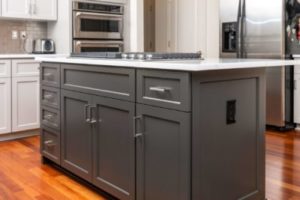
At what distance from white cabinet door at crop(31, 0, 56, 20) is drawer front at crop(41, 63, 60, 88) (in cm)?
165

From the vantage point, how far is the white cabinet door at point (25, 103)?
13.7 ft

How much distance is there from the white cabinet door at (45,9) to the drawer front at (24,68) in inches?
28.4

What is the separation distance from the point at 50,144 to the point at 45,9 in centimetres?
220

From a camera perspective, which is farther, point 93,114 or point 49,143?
point 49,143

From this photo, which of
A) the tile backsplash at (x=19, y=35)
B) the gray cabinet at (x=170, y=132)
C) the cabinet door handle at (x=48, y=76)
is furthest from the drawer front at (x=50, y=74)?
the tile backsplash at (x=19, y=35)

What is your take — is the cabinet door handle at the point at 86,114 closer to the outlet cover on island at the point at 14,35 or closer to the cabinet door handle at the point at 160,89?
the cabinet door handle at the point at 160,89

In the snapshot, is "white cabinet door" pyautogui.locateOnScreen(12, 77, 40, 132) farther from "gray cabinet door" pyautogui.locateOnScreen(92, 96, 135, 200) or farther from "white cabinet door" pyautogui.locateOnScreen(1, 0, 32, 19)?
"gray cabinet door" pyautogui.locateOnScreen(92, 96, 135, 200)

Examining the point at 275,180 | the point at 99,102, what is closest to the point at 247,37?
the point at 275,180

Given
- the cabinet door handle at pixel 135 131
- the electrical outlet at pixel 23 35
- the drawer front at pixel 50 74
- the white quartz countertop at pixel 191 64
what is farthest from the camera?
the electrical outlet at pixel 23 35

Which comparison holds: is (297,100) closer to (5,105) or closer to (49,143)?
(49,143)

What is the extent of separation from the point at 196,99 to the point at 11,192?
1.58 metres

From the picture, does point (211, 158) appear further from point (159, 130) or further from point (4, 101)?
point (4, 101)

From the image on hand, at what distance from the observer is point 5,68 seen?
4047 millimetres

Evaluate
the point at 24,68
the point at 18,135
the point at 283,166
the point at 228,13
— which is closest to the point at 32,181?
the point at 18,135
